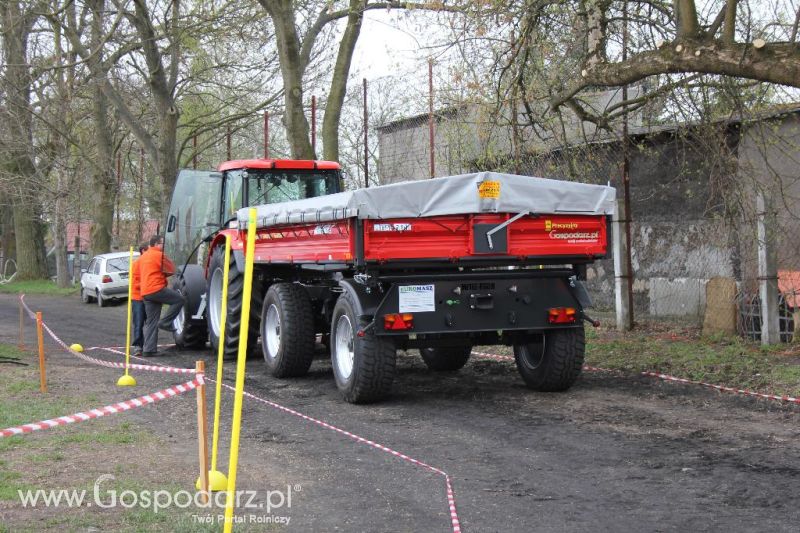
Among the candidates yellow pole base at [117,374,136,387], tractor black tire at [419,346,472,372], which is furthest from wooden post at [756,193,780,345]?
yellow pole base at [117,374,136,387]

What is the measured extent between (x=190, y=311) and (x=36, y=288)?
80.6ft

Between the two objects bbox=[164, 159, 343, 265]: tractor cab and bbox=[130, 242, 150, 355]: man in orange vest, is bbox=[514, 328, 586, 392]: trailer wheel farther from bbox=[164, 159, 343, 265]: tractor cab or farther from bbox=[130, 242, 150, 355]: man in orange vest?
bbox=[130, 242, 150, 355]: man in orange vest

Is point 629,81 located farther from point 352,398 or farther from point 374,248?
point 352,398

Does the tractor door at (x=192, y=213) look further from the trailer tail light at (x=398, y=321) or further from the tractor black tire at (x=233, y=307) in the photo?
the trailer tail light at (x=398, y=321)

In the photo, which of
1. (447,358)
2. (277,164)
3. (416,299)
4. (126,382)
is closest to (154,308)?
(277,164)

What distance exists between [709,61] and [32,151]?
92.8 ft

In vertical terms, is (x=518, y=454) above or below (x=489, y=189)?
below

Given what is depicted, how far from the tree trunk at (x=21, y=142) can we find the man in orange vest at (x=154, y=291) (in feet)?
25.9

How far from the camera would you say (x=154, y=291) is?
42.7 feet

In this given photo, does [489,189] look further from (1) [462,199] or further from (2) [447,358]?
(2) [447,358]

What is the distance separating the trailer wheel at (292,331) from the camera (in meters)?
Answer: 10.5

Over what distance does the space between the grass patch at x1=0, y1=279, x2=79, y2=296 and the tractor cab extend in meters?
20.0

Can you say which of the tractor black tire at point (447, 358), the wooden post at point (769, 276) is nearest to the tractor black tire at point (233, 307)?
the tractor black tire at point (447, 358)

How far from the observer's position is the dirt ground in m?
5.25
